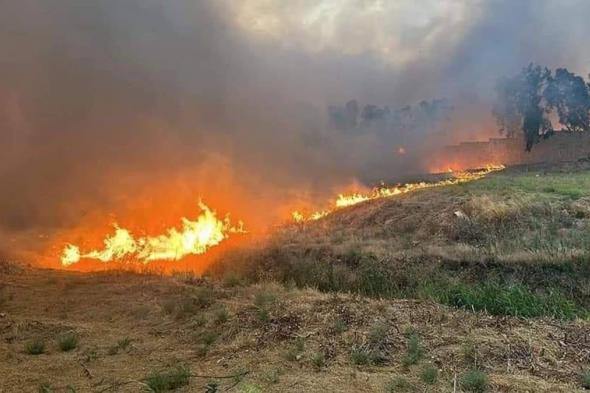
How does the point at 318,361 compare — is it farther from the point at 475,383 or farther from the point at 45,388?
the point at 45,388

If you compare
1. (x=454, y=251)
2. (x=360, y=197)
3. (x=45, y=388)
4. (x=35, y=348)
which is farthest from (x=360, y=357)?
(x=360, y=197)

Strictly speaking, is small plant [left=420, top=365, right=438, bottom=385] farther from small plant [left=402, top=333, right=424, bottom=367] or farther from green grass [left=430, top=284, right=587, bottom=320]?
green grass [left=430, top=284, right=587, bottom=320]

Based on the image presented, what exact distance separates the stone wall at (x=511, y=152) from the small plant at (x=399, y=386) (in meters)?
60.8

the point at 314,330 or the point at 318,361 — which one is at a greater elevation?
the point at 314,330

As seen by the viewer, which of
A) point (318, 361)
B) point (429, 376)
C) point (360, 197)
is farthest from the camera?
point (360, 197)

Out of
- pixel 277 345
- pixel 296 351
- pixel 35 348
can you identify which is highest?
pixel 35 348

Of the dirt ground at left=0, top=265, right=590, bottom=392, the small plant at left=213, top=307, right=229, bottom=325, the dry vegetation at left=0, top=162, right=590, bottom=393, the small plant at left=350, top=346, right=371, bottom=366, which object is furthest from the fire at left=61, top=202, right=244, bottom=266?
the small plant at left=350, top=346, right=371, bottom=366

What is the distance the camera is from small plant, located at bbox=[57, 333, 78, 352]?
1163 cm

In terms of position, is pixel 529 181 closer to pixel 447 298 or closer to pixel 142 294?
pixel 447 298

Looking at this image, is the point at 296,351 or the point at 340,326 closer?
the point at 296,351

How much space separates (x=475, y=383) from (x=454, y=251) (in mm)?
17616

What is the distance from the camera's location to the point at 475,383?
866cm

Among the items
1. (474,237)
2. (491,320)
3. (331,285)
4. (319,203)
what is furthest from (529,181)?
(491,320)

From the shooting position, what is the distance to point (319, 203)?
47.0 meters
